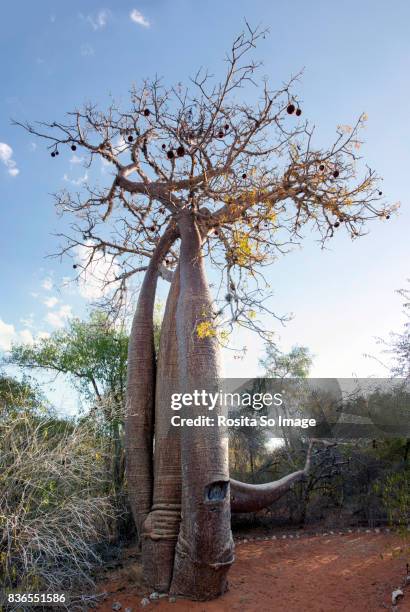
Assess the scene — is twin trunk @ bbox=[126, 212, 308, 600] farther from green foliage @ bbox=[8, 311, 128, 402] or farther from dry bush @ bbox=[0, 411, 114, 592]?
green foliage @ bbox=[8, 311, 128, 402]

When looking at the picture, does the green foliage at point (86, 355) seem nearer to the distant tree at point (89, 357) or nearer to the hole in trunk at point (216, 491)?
the distant tree at point (89, 357)

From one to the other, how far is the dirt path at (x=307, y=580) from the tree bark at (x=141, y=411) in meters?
0.88

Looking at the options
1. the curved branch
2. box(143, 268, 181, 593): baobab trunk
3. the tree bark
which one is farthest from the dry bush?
the curved branch

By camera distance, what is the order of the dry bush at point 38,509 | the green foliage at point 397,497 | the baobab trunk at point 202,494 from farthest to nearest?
the green foliage at point 397,497
the baobab trunk at point 202,494
the dry bush at point 38,509

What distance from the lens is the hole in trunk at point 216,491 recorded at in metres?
4.71

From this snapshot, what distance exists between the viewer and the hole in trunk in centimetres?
471

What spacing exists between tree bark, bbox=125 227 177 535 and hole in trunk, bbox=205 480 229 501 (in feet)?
3.53

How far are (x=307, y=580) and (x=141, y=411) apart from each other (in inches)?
101

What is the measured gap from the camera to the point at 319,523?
8.56 meters

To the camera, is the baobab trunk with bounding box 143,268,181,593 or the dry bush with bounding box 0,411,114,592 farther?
the baobab trunk with bounding box 143,268,181,593

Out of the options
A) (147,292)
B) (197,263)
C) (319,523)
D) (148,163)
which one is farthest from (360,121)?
(319,523)

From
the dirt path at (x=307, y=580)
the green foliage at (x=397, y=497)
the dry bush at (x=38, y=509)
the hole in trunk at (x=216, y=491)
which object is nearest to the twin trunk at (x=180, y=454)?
the hole in trunk at (x=216, y=491)

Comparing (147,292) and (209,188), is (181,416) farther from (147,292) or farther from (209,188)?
(209,188)

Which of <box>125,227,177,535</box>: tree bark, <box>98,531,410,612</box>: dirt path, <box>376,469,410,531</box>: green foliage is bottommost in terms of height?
<box>98,531,410,612</box>: dirt path
